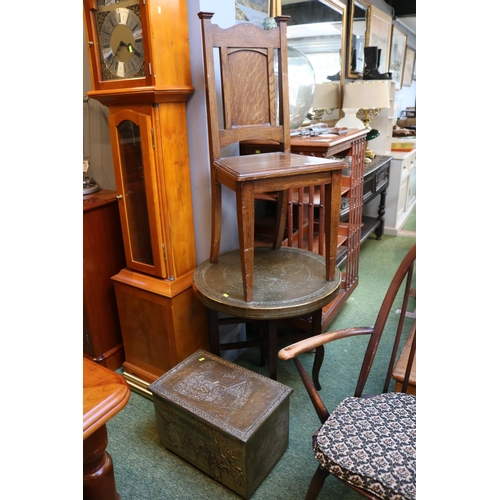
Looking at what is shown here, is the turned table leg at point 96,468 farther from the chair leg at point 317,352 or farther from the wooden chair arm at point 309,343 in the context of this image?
the chair leg at point 317,352

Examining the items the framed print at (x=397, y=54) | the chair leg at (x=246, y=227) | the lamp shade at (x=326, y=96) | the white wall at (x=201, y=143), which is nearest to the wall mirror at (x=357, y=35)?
the lamp shade at (x=326, y=96)

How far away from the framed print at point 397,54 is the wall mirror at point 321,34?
2019mm

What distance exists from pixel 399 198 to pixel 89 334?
3.19m

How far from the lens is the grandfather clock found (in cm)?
152

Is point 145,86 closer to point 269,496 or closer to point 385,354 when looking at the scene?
point 269,496

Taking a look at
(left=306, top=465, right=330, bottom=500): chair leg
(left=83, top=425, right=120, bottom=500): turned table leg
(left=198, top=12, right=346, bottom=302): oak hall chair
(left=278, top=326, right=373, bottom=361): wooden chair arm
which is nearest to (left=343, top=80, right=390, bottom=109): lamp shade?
(left=198, top=12, right=346, bottom=302): oak hall chair

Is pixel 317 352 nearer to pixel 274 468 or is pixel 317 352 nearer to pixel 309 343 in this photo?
pixel 274 468

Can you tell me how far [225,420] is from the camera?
4.48 ft

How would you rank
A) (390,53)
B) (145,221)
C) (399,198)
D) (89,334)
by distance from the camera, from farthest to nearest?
(390,53) → (399,198) → (89,334) → (145,221)

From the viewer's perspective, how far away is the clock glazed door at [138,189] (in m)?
1.63

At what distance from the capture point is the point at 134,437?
169cm

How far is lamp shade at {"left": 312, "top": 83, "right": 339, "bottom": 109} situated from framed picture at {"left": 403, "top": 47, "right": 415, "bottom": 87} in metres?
3.07

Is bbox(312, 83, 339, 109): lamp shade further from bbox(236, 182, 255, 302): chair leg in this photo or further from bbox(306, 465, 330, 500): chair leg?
bbox(306, 465, 330, 500): chair leg
